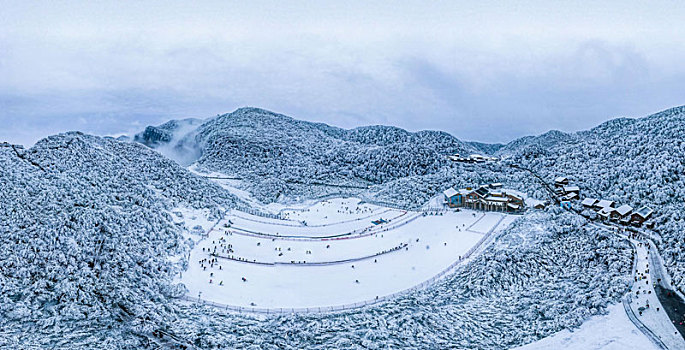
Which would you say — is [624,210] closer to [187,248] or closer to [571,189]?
[571,189]

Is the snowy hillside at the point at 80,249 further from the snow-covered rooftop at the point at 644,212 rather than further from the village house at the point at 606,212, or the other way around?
the snow-covered rooftop at the point at 644,212

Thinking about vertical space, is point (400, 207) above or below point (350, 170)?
below

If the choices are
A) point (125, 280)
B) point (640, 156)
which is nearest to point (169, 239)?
point (125, 280)

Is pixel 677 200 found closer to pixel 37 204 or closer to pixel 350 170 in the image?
pixel 350 170

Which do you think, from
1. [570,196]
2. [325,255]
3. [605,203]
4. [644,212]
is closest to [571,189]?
[570,196]

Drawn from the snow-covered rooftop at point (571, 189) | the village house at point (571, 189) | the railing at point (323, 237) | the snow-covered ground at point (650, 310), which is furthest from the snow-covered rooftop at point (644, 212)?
the railing at point (323, 237)

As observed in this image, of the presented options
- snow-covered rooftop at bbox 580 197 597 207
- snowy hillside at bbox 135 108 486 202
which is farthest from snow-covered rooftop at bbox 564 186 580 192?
snowy hillside at bbox 135 108 486 202
